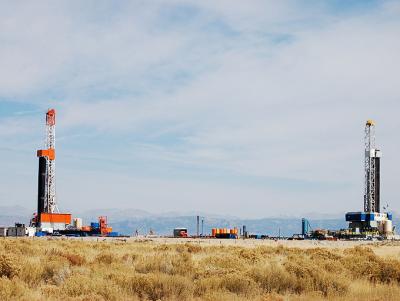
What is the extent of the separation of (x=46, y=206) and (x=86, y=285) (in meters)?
99.7

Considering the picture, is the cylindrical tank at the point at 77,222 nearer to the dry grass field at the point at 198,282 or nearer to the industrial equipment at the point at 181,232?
the industrial equipment at the point at 181,232

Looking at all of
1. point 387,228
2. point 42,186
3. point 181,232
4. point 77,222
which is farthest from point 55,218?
point 387,228

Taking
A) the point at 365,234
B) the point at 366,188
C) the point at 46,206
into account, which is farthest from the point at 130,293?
the point at 366,188

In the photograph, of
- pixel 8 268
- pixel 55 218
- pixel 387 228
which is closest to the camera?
pixel 8 268

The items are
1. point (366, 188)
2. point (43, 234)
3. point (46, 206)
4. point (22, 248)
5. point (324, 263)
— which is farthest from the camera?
point (366, 188)

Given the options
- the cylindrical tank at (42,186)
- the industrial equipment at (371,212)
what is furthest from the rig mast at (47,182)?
the industrial equipment at (371,212)

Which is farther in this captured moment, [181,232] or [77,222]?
[181,232]

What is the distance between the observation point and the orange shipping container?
351 ft

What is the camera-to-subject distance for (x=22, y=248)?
29453mm

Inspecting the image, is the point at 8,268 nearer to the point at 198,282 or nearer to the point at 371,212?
the point at 198,282

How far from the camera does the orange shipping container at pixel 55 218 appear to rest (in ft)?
351

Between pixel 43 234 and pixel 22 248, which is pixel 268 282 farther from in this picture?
pixel 43 234

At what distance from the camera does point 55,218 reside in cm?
10800

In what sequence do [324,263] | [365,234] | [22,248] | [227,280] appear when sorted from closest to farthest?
[227,280] → [324,263] → [22,248] → [365,234]
